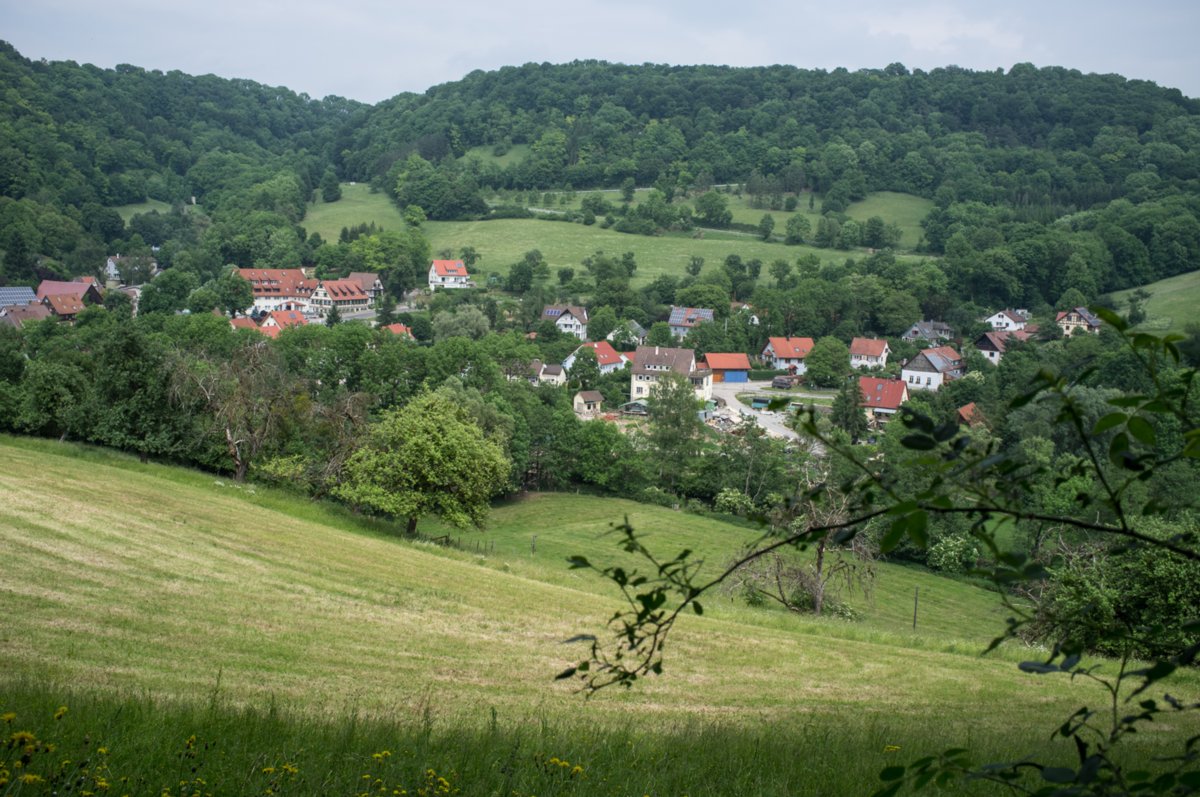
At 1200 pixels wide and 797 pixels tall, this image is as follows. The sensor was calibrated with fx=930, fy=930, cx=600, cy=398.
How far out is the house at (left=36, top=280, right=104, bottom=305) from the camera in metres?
93.3

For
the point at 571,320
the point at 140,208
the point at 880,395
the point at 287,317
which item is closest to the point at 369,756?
the point at 880,395

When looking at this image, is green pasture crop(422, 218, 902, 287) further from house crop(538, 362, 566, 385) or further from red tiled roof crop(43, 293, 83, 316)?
red tiled roof crop(43, 293, 83, 316)

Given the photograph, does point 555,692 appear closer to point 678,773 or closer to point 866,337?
point 678,773

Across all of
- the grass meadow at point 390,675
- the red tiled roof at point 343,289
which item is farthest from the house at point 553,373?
Result: the grass meadow at point 390,675

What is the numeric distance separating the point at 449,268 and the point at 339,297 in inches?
562

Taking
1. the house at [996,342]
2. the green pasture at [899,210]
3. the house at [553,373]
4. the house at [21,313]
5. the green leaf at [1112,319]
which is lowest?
the house at [21,313]

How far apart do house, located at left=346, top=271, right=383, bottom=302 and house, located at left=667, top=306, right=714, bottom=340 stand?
1463 inches

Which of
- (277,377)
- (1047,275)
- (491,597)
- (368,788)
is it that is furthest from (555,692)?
(1047,275)

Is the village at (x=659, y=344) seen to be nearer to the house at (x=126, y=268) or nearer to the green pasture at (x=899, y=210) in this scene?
the house at (x=126, y=268)

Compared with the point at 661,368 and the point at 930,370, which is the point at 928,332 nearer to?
the point at 930,370

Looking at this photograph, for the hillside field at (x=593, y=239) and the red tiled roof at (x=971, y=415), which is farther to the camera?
the hillside field at (x=593, y=239)

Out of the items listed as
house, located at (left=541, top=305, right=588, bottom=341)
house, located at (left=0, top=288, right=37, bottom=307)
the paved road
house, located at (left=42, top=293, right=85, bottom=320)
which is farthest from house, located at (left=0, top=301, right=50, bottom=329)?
the paved road

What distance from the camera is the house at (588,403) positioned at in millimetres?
73688

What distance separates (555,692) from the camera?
11.0 m
